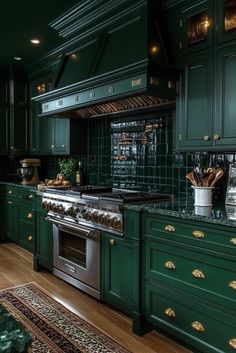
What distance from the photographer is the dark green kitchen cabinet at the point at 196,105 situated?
2717 millimetres

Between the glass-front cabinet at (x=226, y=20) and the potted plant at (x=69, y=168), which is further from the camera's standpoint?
the potted plant at (x=69, y=168)

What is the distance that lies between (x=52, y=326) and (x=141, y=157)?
1887 millimetres

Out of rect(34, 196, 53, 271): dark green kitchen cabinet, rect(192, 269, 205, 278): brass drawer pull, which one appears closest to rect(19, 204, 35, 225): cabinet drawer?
rect(34, 196, 53, 271): dark green kitchen cabinet

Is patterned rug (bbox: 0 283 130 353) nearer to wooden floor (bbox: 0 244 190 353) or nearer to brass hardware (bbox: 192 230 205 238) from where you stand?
wooden floor (bbox: 0 244 190 353)

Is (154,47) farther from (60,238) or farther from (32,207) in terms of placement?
(32,207)

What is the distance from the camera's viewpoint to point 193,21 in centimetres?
284

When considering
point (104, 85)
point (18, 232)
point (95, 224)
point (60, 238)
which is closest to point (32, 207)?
point (18, 232)

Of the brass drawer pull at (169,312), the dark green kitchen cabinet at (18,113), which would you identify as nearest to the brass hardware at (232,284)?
the brass drawer pull at (169,312)

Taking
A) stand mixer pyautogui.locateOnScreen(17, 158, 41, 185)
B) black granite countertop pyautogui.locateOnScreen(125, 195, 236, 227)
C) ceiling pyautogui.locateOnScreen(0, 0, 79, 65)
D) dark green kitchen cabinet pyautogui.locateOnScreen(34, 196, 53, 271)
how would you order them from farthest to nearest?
stand mixer pyautogui.locateOnScreen(17, 158, 41, 185) < dark green kitchen cabinet pyautogui.locateOnScreen(34, 196, 53, 271) < ceiling pyautogui.locateOnScreen(0, 0, 79, 65) < black granite countertop pyautogui.locateOnScreen(125, 195, 236, 227)

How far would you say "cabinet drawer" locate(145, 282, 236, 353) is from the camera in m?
2.08

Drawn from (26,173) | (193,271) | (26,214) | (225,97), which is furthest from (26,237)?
(225,97)

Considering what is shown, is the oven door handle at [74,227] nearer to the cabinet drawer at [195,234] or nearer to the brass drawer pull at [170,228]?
the cabinet drawer at [195,234]

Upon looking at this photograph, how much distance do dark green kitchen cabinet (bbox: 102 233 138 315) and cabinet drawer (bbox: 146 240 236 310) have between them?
Result: 0.58 ft

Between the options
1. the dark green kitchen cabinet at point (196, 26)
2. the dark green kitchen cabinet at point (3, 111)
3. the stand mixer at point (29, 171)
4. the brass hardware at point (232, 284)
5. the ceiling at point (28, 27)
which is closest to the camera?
the brass hardware at point (232, 284)
